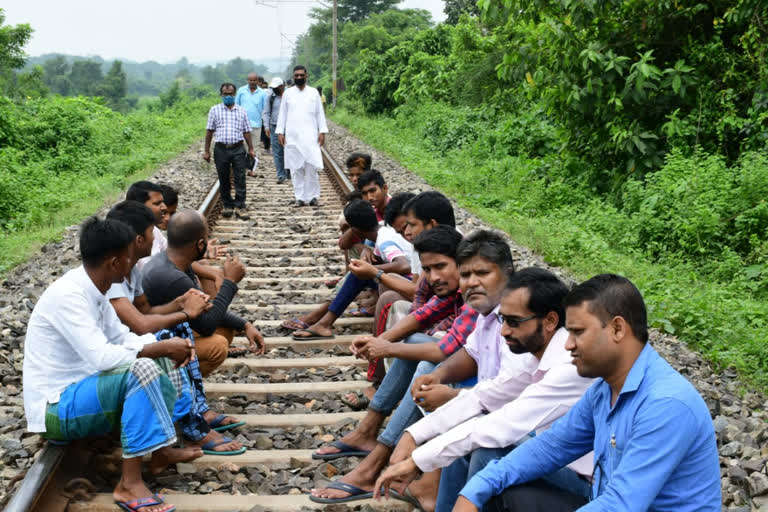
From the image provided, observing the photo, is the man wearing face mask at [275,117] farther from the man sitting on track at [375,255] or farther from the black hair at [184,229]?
the black hair at [184,229]

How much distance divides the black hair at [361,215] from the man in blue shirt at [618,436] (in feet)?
11.3

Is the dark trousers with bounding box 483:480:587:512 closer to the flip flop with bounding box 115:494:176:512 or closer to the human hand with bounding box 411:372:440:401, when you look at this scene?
the human hand with bounding box 411:372:440:401

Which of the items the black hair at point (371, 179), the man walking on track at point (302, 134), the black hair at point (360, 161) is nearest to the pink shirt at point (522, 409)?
the black hair at point (371, 179)

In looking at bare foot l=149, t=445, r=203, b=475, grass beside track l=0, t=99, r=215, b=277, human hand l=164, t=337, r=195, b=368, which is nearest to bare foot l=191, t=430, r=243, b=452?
bare foot l=149, t=445, r=203, b=475

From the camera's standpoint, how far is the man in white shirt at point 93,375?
3340 mm

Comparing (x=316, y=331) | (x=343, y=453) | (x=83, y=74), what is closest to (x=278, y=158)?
(x=316, y=331)

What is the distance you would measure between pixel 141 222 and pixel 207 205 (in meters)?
5.53

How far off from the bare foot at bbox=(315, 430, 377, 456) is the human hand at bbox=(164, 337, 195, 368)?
850mm

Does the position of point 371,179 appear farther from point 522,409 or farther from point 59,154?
point 59,154

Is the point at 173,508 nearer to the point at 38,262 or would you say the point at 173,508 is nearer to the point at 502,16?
the point at 38,262

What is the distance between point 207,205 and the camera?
9617 millimetres

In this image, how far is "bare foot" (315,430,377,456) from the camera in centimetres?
393

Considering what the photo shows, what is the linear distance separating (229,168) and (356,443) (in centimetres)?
686

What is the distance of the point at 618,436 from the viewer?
2418mm
